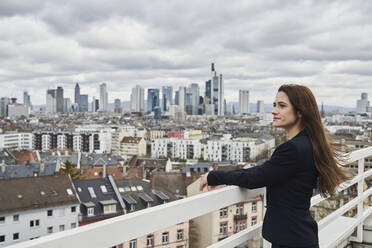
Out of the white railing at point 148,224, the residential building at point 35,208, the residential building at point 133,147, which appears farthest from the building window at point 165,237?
the residential building at point 133,147

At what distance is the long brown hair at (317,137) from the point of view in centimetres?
162

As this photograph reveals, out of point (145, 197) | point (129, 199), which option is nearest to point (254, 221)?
point (145, 197)

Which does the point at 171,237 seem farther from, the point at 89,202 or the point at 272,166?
the point at 89,202

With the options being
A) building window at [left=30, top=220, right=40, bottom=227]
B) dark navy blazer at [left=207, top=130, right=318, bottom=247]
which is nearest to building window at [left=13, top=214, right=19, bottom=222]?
building window at [left=30, top=220, right=40, bottom=227]

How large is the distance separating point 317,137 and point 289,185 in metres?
0.24

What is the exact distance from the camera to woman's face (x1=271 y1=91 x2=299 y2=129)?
1724mm

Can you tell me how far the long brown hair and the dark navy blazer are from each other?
1.3 inches

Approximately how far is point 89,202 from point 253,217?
2061 cm

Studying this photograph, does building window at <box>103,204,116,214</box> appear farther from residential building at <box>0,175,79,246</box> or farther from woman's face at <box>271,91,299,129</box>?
woman's face at <box>271,91,299,129</box>

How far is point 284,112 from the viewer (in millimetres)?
1729

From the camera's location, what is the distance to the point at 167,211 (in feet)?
4.55

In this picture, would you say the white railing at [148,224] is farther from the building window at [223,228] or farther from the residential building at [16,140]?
the residential building at [16,140]

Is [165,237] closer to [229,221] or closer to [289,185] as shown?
[229,221]

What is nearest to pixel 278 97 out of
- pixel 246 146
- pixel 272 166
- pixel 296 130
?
pixel 296 130
